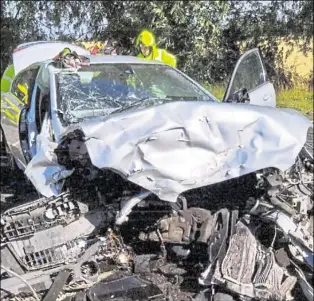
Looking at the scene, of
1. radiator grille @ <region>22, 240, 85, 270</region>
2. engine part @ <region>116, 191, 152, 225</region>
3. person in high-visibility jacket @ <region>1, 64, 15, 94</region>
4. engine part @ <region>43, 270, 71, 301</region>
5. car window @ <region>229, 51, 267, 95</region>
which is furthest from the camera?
person in high-visibility jacket @ <region>1, 64, 15, 94</region>

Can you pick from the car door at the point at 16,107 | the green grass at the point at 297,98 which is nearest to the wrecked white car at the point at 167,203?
the car door at the point at 16,107

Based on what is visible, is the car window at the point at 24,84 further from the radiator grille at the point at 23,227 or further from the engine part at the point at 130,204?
the engine part at the point at 130,204

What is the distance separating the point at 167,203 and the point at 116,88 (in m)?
1.47

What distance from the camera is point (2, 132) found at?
755 centimetres

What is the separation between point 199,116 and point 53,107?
176cm

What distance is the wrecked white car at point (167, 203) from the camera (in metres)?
4.16

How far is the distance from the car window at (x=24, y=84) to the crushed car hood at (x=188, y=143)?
267cm

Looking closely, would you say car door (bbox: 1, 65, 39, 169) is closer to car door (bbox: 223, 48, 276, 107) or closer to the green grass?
car door (bbox: 223, 48, 276, 107)

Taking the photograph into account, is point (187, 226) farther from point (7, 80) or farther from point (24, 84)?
point (7, 80)

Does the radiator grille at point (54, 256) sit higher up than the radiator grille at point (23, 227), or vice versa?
the radiator grille at point (23, 227)

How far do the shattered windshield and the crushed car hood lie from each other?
0.97 m

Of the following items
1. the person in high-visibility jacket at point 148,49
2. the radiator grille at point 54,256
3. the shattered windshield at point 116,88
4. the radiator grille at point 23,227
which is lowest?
the radiator grille at point 54,256

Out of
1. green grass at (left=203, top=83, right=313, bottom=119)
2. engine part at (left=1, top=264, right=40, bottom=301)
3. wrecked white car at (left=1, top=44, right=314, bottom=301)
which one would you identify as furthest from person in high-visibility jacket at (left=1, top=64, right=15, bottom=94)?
green grass at (left=203, top=83, right=313, bottom=119)

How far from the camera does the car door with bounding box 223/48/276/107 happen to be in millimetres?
5340
